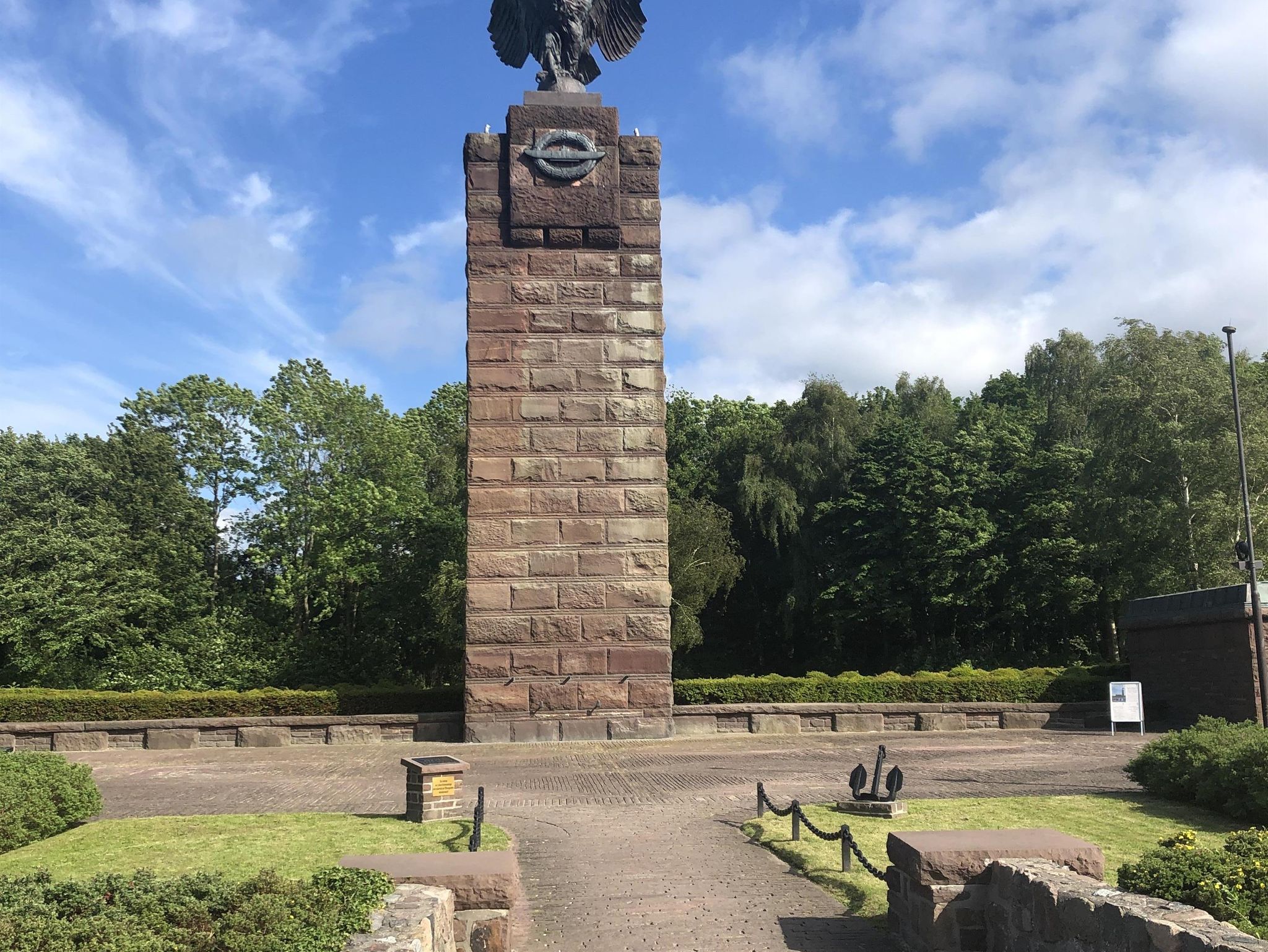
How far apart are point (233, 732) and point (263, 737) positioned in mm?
664

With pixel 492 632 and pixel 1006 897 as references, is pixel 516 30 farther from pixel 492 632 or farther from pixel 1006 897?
pixel 1006 897

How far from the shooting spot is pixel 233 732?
68.0ft

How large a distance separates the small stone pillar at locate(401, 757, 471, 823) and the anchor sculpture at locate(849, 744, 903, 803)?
4.33m

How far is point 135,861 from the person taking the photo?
888 centimetres

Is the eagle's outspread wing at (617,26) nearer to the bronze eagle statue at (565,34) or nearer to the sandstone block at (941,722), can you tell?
the bronze eagle statue at (565,34)

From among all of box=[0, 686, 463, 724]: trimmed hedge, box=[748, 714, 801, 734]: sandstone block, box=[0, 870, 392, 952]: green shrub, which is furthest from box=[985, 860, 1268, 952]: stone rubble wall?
box=[0, 686, 463, 724]: trimmed hedge

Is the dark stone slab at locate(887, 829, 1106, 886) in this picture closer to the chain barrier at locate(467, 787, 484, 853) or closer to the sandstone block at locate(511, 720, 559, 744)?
the chain barrier at locate(467, 787, 484, 853)

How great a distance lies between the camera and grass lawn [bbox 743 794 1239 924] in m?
8.77

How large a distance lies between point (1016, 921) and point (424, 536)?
27635 millimetres

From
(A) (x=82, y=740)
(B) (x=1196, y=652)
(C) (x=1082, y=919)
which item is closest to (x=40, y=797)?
(C) (x=1082, y=919)

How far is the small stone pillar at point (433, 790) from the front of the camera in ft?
35.6

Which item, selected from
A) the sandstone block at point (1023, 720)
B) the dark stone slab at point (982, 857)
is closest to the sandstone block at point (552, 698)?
the sandstone block at point (1023, 720)

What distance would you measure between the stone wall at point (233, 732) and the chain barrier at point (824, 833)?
1013cm

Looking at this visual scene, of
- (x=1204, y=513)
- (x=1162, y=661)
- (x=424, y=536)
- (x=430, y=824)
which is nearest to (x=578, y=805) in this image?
(x=430, y=824)
